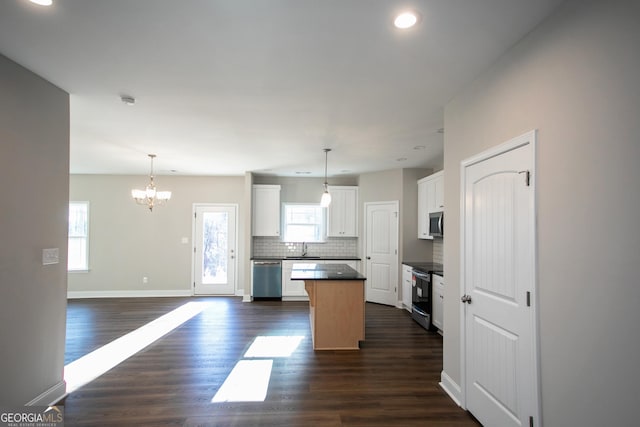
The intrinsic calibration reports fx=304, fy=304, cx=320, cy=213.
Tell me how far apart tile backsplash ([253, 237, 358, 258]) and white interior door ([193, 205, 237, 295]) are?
60 cm

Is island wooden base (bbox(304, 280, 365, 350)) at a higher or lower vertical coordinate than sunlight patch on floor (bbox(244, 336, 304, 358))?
higher

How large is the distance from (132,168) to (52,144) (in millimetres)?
3816

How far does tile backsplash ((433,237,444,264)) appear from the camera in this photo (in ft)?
18.0

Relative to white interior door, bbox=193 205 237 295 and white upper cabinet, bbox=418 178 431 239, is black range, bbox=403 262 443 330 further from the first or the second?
white interior door, bbox=193 205 237 295

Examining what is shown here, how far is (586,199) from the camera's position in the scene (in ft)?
4.75

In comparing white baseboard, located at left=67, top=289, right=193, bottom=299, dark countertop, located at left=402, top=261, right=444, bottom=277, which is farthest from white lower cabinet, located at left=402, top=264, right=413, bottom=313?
white baseboard, located at left=67, top=289, right=193, bottom=299

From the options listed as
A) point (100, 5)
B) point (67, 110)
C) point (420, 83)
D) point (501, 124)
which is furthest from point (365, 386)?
point (67, 110)

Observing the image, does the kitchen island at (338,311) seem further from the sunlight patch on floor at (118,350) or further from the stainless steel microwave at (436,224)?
the sunlight patch on floor at (118,350)

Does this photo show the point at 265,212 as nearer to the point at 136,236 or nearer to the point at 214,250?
the point at 214,250

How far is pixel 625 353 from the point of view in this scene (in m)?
1.26

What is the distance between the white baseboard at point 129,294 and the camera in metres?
6.49

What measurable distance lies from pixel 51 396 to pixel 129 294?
4472 millimetres

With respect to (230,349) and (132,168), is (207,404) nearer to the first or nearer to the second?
(230,349)

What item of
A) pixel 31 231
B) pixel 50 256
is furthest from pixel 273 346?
pixel 31 231
